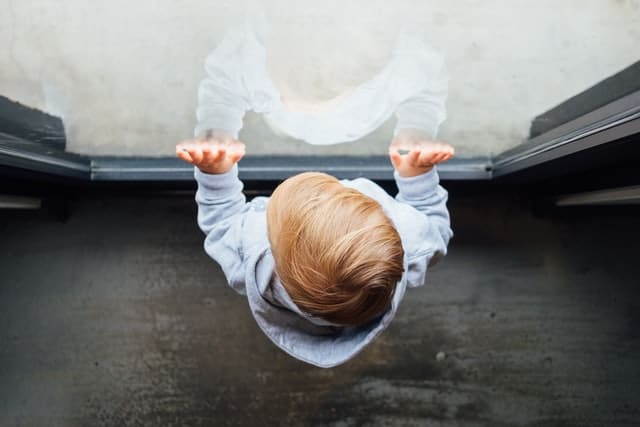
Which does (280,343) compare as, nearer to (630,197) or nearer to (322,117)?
(322,117)

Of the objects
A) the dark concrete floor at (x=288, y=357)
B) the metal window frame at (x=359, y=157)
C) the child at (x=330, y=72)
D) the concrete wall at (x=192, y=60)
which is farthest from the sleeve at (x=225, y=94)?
the dark concrete floor at (x=288, y=357)

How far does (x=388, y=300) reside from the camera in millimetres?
577

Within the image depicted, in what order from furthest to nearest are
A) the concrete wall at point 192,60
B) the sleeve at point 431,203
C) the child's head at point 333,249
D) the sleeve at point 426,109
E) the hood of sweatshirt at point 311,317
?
the concrete wall at point 192,60
the sleeve at point 426,109
the sleeve at point 431,203
the hood of sweatshirt at point 311,317
the child's head at point 333,249

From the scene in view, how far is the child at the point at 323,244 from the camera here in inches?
20.7

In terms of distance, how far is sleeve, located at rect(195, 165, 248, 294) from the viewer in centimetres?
70

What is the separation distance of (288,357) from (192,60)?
790 mm

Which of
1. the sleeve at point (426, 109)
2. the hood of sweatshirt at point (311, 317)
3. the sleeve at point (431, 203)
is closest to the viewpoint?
the hood of sweatshirt at point (311, 317)

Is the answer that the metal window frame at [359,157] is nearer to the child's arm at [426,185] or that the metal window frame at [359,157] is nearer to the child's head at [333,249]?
the child's arm at [426,185]

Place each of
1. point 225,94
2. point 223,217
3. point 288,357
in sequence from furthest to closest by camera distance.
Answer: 1. point 288,357
2. point 225,94
3. point 223,217

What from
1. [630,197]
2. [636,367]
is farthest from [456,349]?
[630,197]

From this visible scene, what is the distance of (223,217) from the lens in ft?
2.41

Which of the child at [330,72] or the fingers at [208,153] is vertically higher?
the child at [330,72]

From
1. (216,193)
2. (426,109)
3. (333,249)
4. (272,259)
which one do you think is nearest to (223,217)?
(216,193)

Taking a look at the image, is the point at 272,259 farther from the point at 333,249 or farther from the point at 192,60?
the point at 192,60
